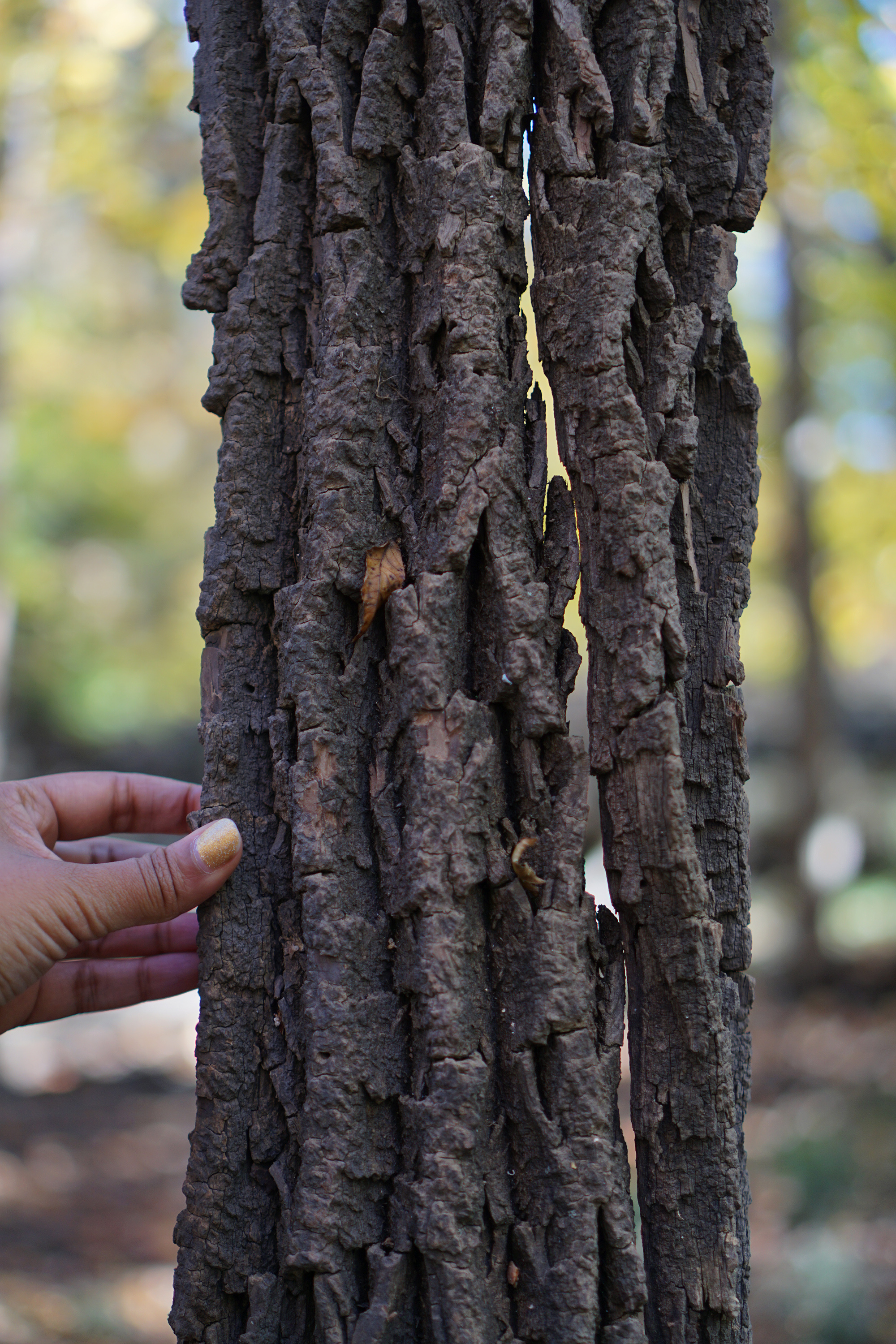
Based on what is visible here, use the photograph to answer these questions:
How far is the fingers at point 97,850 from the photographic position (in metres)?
1.65

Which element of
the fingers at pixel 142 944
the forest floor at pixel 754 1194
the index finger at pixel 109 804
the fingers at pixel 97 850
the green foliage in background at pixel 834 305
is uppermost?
the green foliage in background at pixel 834 305

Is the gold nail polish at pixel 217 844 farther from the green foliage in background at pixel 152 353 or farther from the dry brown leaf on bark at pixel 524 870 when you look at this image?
the green foliage in background at pixel 152 353

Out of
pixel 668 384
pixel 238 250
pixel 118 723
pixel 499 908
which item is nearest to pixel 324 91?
pixel 238 250

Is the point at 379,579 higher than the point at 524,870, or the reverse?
the point at 379,579

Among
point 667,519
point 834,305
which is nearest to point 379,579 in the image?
point 667,519

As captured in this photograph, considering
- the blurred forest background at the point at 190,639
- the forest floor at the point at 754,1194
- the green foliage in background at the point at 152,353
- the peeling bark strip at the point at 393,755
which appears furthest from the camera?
the green foliage in background at the point at 152,353

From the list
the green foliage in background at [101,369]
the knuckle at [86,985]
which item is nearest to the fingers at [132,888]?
the knuckle at [86,985]

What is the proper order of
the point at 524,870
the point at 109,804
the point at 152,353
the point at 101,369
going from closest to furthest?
the point at 524,870 → the point at 109,804 → the point at 101,369 → the point at 152,353

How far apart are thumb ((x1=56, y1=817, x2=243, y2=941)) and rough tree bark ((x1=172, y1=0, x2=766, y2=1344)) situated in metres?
0.04

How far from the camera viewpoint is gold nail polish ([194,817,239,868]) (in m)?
1.15

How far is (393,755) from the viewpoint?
1.14 m

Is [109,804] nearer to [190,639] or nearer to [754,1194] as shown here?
[754,1194]

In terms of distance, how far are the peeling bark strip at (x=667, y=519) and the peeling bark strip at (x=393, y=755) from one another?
0.05m

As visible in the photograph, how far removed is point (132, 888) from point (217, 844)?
17 centimetres
